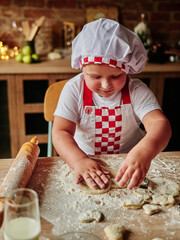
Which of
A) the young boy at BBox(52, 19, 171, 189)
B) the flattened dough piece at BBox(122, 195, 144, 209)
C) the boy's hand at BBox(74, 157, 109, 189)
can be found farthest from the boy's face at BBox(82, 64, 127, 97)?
the flattened dough piece at BBox(122, 195, 144, 209)

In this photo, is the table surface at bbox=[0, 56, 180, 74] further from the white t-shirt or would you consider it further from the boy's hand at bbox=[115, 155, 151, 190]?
the boy's hand at bbox=[115, 155, 151, 190]

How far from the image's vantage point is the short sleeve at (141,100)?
1.27 m

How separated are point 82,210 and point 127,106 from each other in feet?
2.16

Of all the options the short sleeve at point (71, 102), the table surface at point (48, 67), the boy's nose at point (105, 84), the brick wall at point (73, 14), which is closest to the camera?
the boy's nose at point (105, 84)

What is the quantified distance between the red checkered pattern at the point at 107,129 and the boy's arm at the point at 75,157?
14 cm

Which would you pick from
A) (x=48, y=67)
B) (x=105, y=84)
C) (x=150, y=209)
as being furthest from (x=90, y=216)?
(x=48, y=67)

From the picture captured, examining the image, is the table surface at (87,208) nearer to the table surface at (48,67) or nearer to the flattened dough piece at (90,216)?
the flattened dough piece at (90,216)

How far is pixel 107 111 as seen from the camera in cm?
132

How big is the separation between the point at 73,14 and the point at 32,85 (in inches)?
36.4

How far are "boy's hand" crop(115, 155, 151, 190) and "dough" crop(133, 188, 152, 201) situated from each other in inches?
0.9

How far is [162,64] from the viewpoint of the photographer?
2.39 m

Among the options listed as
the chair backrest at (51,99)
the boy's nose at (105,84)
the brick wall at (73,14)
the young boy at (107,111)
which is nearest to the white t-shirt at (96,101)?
the young boy at (107,111)

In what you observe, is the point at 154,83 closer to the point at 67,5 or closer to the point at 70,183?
the point at 67,5

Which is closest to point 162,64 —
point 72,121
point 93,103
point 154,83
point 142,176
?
point 154,83
